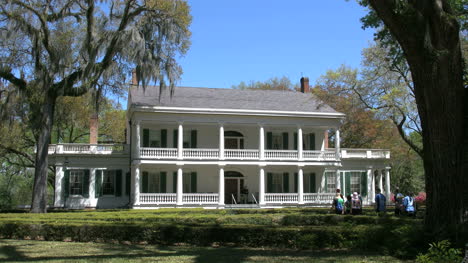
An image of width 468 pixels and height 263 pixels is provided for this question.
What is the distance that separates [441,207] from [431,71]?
8.68 ft

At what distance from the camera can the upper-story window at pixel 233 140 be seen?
3031 cm

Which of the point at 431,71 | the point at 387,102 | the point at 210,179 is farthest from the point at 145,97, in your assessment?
the point at 431,71

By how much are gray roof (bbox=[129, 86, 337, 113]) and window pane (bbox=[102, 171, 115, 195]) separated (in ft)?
15.5

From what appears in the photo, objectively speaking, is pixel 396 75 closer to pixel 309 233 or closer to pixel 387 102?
pixel 387 102

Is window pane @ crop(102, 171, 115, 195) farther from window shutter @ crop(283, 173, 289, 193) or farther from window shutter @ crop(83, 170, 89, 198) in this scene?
window shutter @ crop(283, 173, 289, 193)

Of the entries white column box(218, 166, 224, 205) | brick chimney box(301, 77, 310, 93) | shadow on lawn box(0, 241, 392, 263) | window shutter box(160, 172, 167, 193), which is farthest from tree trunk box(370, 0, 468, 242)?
brick chimney box(301, 77, 310, 93)

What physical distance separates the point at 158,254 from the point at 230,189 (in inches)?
811

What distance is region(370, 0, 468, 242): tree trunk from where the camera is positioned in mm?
8750

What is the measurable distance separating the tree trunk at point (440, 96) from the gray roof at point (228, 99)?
776 inches

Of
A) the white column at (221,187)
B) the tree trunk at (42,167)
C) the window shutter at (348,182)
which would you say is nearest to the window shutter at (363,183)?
the window shutter at (348,182)

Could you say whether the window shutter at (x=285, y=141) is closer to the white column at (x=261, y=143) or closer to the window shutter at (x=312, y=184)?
the white column at (x=261, y=143)

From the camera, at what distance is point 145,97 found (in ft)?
95.5

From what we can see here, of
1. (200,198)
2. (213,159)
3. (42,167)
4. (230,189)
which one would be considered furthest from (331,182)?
(42,167)

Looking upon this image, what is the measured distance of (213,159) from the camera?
28156 mm
